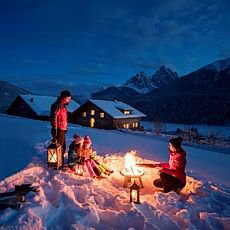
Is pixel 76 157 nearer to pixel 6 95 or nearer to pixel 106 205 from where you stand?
pixel 106 205

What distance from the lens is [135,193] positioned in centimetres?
452

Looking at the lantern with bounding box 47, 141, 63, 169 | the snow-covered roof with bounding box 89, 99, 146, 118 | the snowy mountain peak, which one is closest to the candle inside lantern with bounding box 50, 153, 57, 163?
the lantern with bounding box 47, 141, 63, 169

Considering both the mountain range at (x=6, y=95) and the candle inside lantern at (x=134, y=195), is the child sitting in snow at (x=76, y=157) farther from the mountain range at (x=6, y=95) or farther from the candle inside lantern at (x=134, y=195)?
the mountain range at (x=6, y=95)

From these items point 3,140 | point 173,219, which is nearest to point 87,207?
point 173,219

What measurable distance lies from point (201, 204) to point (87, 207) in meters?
2.15

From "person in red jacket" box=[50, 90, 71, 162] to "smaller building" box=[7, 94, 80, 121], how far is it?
31.0 meters

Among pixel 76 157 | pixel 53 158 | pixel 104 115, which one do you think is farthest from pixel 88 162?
pixel 104 115

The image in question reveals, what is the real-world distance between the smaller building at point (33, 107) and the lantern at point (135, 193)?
33.8 m

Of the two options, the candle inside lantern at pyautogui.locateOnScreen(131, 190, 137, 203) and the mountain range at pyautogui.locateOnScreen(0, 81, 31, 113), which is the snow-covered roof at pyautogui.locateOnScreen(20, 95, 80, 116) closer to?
the mountain range at pyautogui.locateOnScreen(0, 81, 31, 113)

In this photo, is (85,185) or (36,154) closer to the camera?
(85,185)

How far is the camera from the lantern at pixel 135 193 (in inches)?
174

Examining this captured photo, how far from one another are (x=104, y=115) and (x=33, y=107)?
1162 cm

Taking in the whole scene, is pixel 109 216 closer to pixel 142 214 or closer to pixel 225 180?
pixel 142 214

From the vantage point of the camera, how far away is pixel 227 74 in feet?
519
